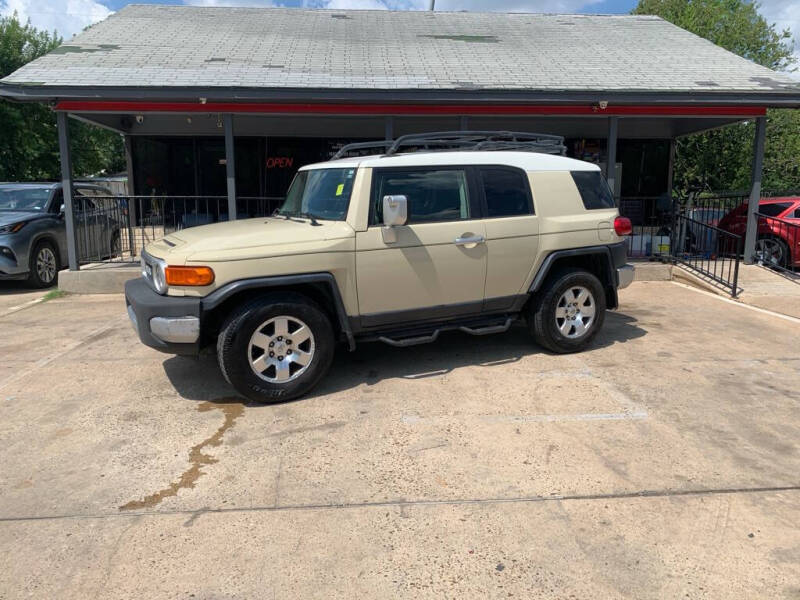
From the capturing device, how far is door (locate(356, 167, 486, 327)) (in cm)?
485

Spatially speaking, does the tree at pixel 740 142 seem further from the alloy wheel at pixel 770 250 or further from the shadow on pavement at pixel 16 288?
the shadow on pavement at pixel 16 288

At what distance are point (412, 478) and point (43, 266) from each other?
28.4 ft

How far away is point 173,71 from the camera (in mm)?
9453

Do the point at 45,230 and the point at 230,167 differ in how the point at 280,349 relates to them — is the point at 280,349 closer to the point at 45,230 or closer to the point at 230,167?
the point at 230,167

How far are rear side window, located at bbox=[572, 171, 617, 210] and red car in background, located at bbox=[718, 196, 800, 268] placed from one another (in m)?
5.86

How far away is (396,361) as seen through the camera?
18.8 feet

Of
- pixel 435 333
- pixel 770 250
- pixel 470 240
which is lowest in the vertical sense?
pixel 435 333

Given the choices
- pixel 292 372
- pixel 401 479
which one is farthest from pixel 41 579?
pixel 292 372

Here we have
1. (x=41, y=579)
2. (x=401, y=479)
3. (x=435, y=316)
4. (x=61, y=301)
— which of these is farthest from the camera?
(x=61, y=301)

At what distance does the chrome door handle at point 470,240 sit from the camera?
16.8 feet

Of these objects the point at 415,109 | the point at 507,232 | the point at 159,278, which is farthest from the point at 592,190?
the point at 415,109

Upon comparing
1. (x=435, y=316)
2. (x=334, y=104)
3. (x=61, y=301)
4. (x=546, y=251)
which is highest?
(x=334, y=104)

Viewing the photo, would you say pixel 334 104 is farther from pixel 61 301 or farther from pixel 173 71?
pixel 61 301

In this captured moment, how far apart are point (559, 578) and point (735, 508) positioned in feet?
4.01
